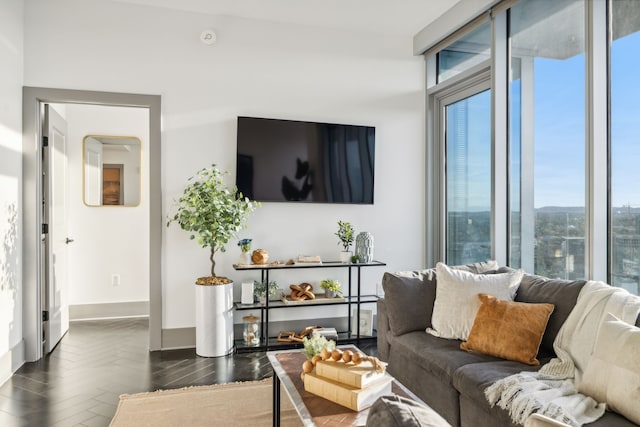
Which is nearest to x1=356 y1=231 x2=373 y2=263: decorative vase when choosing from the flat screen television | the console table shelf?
the console table shelf

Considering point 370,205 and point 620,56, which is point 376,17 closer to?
point 370,205

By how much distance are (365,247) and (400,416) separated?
340cm

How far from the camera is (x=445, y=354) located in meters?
2.48

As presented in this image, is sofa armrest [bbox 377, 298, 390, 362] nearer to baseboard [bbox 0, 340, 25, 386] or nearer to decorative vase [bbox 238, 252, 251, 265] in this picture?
decorative vase [bbox 238, 252, 251, 265]

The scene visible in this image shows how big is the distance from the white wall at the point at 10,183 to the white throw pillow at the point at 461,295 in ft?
9.85

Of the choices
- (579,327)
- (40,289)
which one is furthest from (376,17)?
(40,289)

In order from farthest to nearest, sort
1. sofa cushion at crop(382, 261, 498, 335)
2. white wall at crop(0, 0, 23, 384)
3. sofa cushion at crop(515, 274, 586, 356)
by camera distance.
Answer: white wall at crop(0, 0, 23, 384) → sofa cushion at crop(382, 261, 498, 335) → sofa cushion at crop(515, 274, 586, 356)

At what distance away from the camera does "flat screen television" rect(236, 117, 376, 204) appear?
4.07m

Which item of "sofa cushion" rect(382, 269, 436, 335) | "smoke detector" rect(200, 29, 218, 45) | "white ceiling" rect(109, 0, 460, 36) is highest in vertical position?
"white ceiling" rect(109, 0, 460, 36)

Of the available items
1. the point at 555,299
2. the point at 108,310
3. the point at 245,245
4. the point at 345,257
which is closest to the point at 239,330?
the point at 245,245

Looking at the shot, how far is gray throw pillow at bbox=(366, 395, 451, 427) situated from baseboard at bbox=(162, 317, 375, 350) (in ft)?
11.3

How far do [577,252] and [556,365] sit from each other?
1.09m

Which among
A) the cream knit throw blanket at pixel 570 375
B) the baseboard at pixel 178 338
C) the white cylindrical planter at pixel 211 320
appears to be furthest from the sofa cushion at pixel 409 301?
the baseboard at pixel 178 338

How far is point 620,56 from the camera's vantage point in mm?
2744
